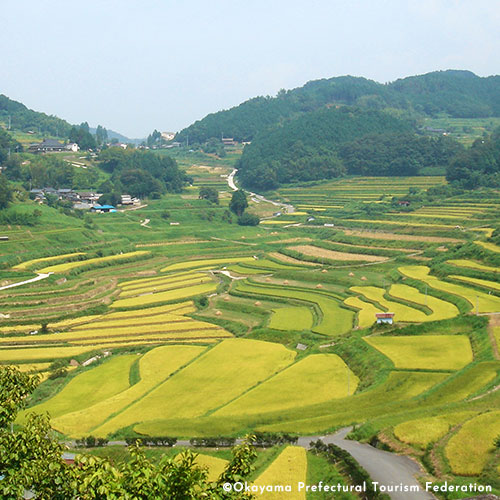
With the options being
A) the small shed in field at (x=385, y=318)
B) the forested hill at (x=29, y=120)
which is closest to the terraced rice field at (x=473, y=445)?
the small shed in field at (x=385, y=318)

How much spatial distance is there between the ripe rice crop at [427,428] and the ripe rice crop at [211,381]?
7.57 metres

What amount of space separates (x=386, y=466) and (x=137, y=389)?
12.5 m

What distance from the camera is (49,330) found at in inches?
→ 1437

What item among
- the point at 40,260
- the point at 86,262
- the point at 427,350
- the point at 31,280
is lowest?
the point at 31,280

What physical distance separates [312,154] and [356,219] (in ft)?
108

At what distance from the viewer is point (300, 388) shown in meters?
24.9

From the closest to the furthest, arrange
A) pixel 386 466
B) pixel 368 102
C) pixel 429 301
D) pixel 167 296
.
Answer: pixel 386 466
pixel 429 301
pixel 167 296
pixel 368 102

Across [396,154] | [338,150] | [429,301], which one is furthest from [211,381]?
[338,150]

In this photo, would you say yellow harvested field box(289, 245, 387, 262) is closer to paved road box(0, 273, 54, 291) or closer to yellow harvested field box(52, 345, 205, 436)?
paved road box(0, 273, 54, 291)

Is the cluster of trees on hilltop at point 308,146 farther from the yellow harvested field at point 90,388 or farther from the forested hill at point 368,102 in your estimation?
the yellow harvested field at point 90,388

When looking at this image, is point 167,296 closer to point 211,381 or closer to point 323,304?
point 323,304

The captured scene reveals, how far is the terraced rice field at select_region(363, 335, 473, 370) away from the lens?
85.7ft

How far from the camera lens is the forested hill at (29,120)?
114 m

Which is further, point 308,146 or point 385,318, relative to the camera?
point 308,146
